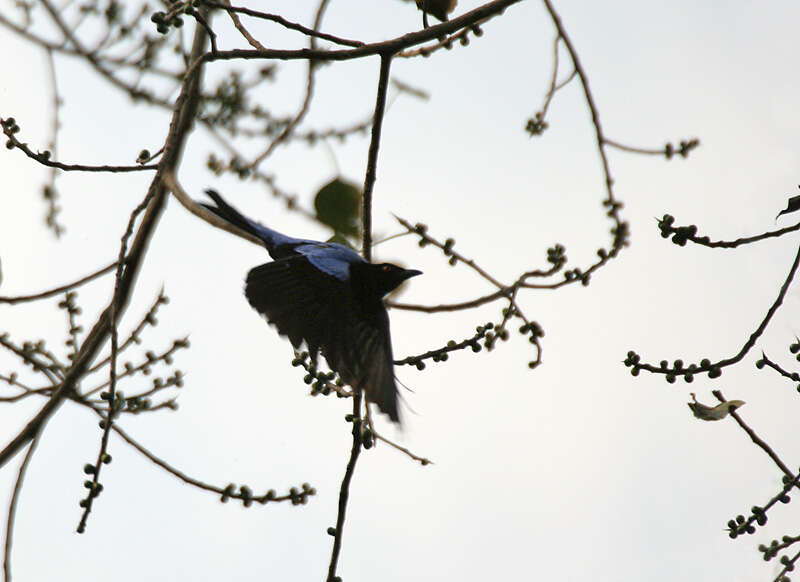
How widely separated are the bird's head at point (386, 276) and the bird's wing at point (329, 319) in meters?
0.12

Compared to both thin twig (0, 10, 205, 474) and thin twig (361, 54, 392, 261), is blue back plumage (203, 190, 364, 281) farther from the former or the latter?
thin twig (361, 54, 392, 261)

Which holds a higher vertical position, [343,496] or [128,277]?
[128,277]

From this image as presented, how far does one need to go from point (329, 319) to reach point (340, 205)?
1068mm

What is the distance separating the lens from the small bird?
414cm

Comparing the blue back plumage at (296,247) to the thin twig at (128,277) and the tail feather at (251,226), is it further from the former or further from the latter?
the thin twig at (128,277)

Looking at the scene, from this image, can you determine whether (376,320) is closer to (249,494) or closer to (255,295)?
(255,295)

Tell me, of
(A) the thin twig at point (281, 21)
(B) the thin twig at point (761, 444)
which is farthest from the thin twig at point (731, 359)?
(A) the thin twig at point (281, 21)

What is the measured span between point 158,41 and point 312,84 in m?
1.35

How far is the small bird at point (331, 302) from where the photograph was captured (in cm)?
414

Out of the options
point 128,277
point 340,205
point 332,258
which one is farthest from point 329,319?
point 128,277

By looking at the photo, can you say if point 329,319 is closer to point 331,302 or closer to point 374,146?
point 331,302

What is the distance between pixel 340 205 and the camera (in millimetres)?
3621

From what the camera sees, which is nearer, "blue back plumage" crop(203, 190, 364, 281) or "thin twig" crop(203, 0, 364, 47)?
"thin twig" crop(203, 0, 364, 47)

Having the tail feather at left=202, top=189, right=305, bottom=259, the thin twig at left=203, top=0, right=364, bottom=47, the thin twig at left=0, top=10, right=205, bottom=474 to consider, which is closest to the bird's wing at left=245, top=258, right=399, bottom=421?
the tail feather at left=202, top=189, right=305, bottom=259
